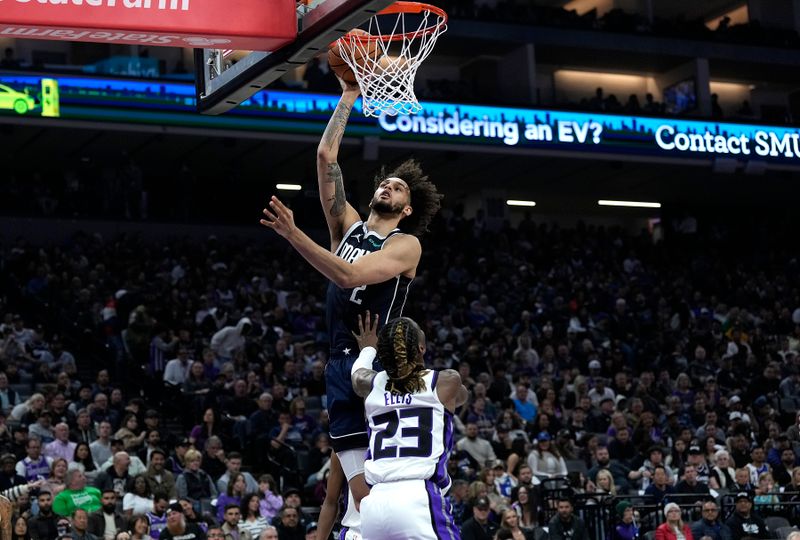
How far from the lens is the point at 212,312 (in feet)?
68.3

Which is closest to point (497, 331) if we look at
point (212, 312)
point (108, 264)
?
point (212, 312)

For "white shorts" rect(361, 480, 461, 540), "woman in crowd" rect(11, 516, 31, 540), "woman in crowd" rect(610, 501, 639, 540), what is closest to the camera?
"white shorts" rect(361, 480, 461, 540)

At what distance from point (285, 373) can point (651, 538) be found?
6666mm

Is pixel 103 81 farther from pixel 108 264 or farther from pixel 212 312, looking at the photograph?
pixel 212 312

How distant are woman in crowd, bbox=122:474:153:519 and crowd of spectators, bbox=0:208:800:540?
2 centimetres

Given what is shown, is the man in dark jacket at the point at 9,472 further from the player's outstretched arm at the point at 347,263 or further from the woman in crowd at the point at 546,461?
the player's outstretched arm at the point at 347,263

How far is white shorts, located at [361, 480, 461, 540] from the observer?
5.88m

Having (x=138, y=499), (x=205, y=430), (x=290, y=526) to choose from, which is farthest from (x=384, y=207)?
(x=205, y=430)

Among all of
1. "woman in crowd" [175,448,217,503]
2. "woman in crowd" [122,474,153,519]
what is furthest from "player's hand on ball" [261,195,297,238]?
"woman in crowd" [175,448,217,503]

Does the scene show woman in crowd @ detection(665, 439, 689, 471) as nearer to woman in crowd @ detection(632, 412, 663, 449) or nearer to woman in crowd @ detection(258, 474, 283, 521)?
woman in crowd @ detection(632, 412, 663, 449)

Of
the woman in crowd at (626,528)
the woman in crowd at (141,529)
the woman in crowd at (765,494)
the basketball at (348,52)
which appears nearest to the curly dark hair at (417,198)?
the basketball at (348,52)

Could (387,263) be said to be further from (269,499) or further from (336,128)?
(269,499)

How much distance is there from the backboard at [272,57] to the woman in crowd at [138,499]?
7.25 m

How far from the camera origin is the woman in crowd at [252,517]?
42.5 ft
